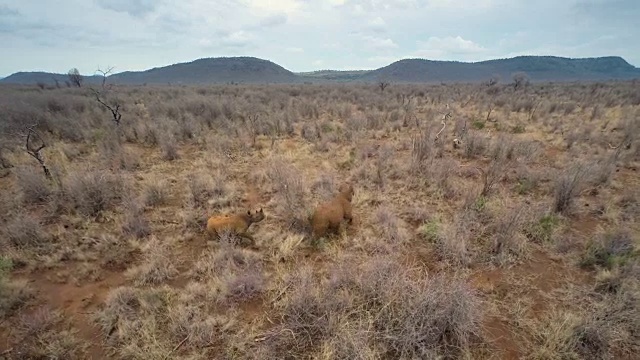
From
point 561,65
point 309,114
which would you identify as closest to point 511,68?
point 561,65

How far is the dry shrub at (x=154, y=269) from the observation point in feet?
13.5

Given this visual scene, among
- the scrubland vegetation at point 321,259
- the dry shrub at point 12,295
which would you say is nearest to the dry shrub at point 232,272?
the scrubland vegetation at point 321,259

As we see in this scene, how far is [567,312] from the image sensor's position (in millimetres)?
3428

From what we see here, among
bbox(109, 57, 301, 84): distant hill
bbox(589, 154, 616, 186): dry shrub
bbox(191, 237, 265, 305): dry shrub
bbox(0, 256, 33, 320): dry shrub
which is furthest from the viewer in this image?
bbox(109, 57, 301, 84): distant hill

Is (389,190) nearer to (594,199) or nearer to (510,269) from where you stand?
(510,269)

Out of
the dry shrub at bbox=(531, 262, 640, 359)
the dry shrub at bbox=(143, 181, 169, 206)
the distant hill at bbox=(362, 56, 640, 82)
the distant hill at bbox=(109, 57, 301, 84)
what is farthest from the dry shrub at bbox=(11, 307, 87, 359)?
the distant hill at bbox=(362, 56, 640, 82)

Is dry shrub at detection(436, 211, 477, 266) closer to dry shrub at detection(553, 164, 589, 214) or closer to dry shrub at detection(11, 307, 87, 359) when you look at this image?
dry shrub at detection(553, 164, 589, 214)

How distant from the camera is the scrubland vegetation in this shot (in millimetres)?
3121

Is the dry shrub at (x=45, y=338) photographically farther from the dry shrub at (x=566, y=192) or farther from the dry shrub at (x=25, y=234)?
the dry shrub at (x=566, y=192)

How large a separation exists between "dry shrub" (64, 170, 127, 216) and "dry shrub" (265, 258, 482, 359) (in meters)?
4.36

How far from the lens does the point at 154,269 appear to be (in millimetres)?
4203

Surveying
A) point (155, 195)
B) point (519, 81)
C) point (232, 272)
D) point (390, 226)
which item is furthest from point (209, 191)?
point (519, 81)

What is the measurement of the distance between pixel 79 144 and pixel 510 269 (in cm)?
1186

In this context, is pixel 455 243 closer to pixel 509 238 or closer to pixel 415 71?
pixel 509 238
